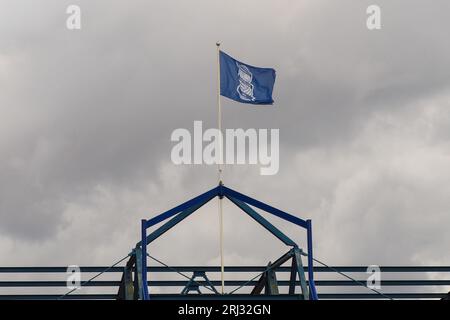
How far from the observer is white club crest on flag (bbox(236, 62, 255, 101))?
121ft

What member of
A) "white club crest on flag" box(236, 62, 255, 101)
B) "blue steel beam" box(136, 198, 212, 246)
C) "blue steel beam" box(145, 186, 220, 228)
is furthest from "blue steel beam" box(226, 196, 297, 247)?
"white club crest on flag" box(236, 62, 255, 101)

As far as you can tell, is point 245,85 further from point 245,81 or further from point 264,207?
point 264,207

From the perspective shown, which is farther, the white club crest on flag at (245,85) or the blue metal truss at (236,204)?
the white club crest on flag at (245,85)

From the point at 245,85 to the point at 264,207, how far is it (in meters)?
4.49

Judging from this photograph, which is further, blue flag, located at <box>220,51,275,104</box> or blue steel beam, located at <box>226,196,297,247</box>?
blue steel beam, located at <box>226,196,297,247</box>

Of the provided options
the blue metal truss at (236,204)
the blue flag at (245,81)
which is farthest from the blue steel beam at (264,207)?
the blue flag at (245,81)

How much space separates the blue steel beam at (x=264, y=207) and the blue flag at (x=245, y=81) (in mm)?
3371

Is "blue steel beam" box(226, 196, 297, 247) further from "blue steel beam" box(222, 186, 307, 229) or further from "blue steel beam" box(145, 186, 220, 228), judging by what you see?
"blue steel beam" box(145, 186, 220, 228)

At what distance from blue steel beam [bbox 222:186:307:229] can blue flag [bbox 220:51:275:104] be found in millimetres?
3371

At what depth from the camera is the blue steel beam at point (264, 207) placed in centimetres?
3631

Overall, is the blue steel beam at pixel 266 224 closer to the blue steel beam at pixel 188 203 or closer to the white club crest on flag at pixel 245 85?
the blue steel beam at pixel 188 203

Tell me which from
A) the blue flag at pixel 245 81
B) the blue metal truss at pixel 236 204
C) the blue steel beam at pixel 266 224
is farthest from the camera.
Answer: the blue steel beam at pixel 266 224

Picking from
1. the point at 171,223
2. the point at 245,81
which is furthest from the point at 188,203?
the point at 245,81
